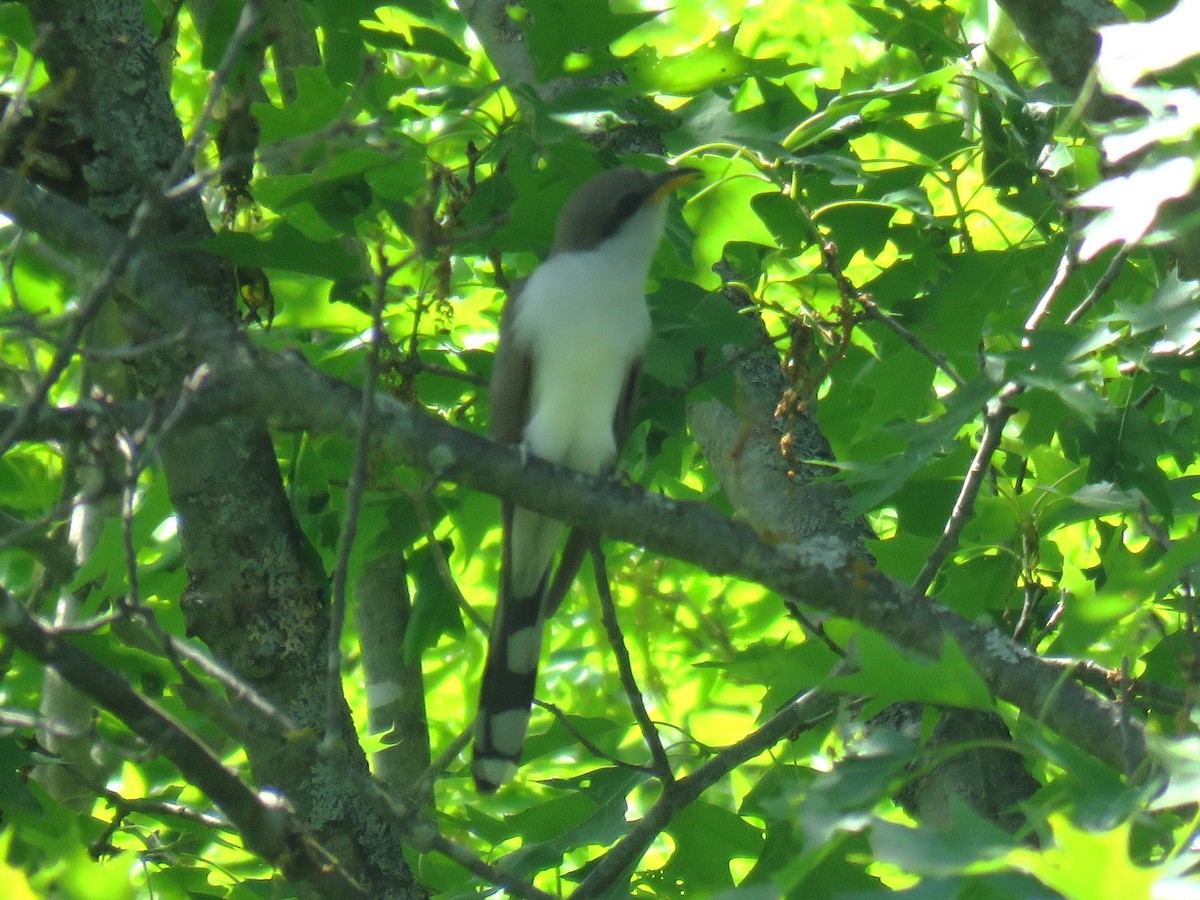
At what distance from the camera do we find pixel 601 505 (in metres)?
3.33

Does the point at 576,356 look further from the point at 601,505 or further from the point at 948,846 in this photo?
the point at 948,846

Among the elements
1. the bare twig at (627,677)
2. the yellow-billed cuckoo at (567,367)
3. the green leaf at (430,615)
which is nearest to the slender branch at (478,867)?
the bare twig at (627,677)

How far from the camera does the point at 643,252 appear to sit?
488cm

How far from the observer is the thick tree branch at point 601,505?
3096 mm

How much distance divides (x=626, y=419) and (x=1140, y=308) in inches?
88.2

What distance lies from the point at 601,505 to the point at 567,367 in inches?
58.1

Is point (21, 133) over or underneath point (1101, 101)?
over

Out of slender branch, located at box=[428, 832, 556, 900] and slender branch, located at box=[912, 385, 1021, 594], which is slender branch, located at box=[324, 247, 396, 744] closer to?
slender branch, located at box=[428, 832, 556, 900]

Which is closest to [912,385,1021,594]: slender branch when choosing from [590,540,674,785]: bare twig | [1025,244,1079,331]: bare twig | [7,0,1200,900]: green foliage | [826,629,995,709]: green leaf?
[7,0,1200,900]: green foliage

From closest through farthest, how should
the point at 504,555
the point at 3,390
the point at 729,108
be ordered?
the point at 729,108
the point at 504,555
the point at 3,390

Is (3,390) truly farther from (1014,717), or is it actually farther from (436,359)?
(1014,717)

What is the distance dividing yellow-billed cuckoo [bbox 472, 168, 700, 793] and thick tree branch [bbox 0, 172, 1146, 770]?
1.32m

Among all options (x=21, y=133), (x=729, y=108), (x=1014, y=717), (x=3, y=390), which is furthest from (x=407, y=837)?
(x=3, y=390)

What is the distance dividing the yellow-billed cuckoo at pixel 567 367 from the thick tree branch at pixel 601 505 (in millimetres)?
1319
